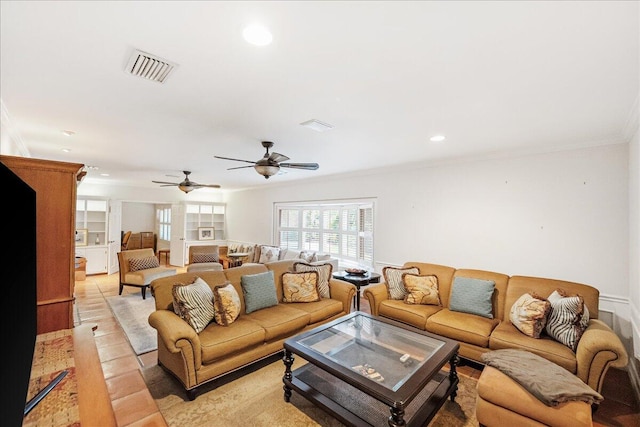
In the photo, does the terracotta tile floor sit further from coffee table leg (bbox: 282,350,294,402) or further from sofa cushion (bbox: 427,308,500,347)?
coffee table leg (bbox: 282,350,294,402)

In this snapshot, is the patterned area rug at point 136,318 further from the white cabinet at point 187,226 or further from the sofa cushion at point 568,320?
the sofa cushion at point 568,320

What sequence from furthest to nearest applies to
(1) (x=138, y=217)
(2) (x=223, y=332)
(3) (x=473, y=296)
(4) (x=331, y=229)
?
(1) (x=138, y=217)
(4) (x=331, y=229)
(3) (x=473, y=296)
(2) (x=223, y=332)

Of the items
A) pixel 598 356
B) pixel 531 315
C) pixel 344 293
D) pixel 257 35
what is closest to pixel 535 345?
pixel 531 315

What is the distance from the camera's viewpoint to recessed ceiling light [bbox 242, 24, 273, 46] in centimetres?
138

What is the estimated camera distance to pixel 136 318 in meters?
4.17

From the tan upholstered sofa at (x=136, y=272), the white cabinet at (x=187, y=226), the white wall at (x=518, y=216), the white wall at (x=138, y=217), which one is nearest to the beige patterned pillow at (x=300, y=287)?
the white wall at (x=518, y=216)

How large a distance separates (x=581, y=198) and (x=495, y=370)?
8.08 feet

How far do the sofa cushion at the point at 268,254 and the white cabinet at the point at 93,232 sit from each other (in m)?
4.07

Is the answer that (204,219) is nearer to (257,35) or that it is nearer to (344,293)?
(344,293)

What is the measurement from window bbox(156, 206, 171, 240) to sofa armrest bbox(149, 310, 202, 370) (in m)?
7.70

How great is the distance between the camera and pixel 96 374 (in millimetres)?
1394

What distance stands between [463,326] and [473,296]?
0.48 meters

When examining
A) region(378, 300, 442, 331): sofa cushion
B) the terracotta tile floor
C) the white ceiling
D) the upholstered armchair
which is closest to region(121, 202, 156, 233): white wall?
the upholstered armchair

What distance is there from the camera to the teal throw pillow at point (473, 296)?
318 centimetres
